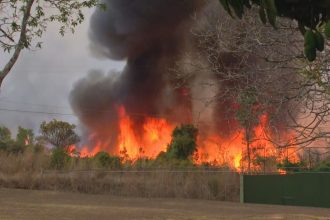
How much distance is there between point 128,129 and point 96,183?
125 ft

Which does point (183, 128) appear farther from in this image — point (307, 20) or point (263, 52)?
point (307, 20)

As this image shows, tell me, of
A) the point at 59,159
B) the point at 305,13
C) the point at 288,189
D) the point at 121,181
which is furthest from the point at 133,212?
the point at 59,159

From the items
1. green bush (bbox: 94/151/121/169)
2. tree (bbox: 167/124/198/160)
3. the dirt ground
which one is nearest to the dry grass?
green bush (bbox: 94/151/121/169)

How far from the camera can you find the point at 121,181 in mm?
32312

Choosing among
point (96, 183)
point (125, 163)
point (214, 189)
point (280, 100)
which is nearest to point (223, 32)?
point (280, 100)

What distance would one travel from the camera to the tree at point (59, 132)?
7750 centimetres

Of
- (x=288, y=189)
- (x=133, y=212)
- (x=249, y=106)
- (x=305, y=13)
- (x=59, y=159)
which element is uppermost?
(x=59, y=159)

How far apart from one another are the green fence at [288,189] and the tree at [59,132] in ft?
177

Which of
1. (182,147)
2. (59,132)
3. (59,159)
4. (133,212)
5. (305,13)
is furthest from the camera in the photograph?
(59,132)

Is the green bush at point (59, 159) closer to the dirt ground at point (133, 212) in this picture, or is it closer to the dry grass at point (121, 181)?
the dry grass at point (121, 181)

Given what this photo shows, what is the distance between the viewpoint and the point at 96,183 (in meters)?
32.3

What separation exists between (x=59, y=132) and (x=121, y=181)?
48.3 m

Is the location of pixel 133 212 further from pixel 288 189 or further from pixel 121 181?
pixel 121 181

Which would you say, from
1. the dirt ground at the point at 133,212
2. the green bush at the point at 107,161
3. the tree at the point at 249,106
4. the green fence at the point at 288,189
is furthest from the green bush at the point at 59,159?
the tree at the point at 249,106
